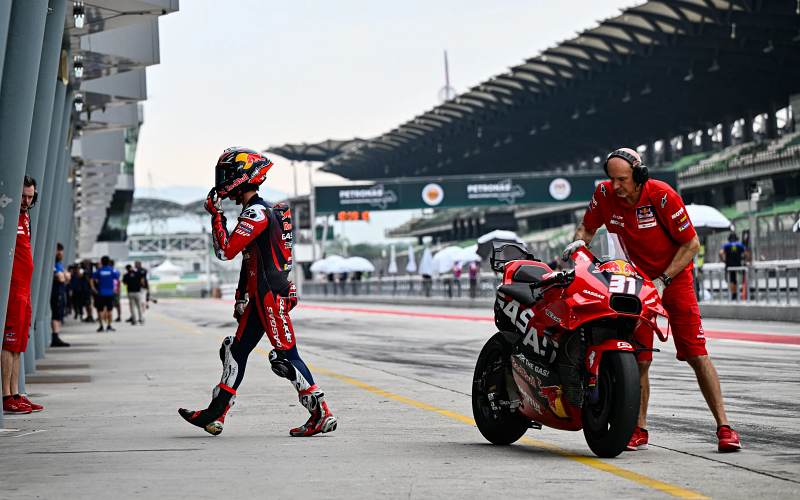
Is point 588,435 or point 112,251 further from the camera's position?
point 112,251

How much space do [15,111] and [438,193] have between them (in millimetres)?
64721

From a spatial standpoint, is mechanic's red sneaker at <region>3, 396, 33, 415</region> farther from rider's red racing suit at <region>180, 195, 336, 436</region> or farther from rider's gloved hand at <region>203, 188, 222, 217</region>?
rider's gloved hand at <region>203, 188, 222, 217</region>

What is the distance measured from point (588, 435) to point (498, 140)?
78584 millimetres

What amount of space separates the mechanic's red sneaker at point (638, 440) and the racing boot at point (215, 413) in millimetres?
2483

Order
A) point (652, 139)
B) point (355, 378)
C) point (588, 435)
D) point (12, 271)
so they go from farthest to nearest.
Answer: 1. point (652, 139)
2. point (355, 378)
3. point (12, 271)
4. point (588, 435)

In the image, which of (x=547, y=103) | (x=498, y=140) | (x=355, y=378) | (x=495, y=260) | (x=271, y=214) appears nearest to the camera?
(x=495, y=260)

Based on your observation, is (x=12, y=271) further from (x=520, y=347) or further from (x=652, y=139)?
(x=652, y=139)

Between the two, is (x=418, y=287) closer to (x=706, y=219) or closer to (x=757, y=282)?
(x=706, y=219)

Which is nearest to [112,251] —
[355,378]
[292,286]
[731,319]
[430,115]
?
[430,115]

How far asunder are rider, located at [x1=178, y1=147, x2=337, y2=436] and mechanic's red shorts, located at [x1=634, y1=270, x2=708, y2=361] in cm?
216

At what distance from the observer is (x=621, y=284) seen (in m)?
7.12

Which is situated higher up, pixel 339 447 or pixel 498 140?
pixel 498 140

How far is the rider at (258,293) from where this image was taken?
851 cm

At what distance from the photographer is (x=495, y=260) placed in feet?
26.1
